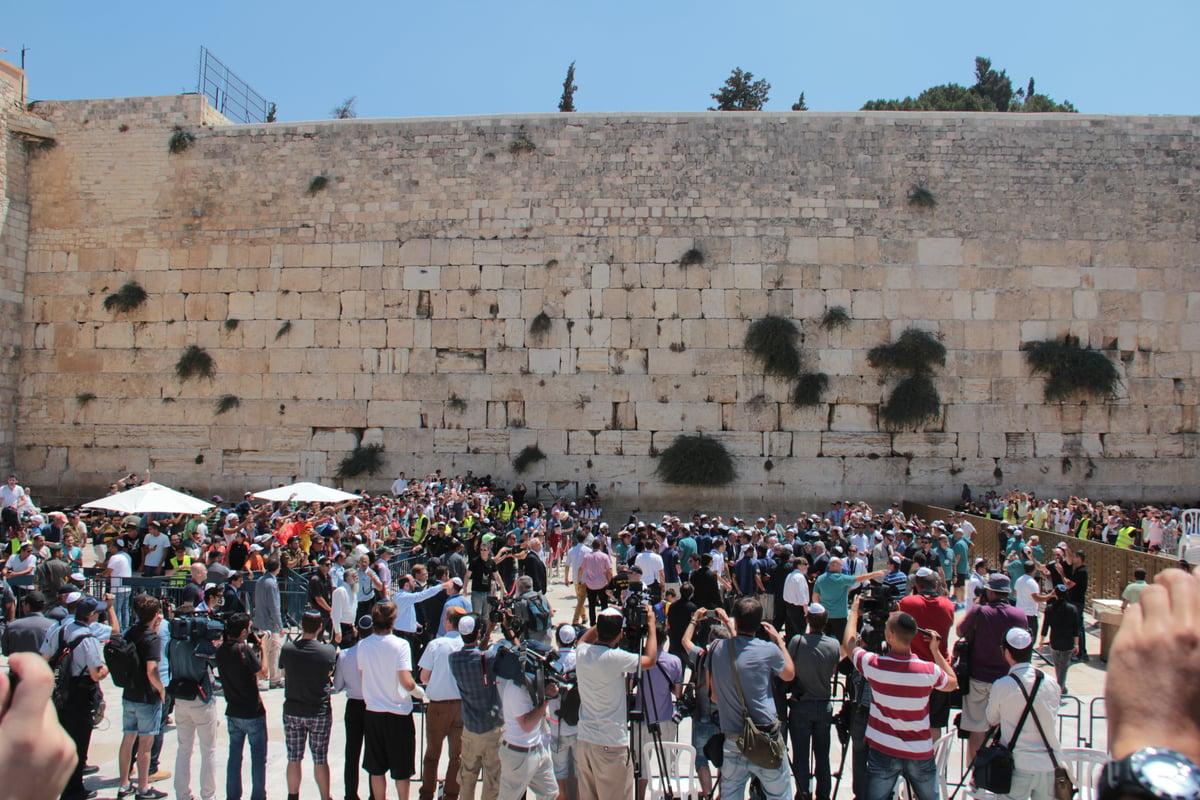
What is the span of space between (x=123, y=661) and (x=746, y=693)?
3.71 m

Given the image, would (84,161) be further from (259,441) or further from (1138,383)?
(1138,383)

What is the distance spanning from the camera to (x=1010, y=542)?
1130 cm

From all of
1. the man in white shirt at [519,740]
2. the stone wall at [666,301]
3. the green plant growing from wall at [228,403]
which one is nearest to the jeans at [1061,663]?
the man in white shirt at [519,740]

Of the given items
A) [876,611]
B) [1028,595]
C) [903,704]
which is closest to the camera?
[903,704]

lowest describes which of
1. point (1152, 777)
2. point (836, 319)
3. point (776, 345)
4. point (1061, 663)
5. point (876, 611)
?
point (1061, 663)

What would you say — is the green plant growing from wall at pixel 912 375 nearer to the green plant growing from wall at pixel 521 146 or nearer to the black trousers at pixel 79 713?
the green plant growing from wall at pixel 521 146

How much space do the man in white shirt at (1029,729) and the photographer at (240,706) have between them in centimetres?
403

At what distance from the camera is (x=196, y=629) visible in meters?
5.14

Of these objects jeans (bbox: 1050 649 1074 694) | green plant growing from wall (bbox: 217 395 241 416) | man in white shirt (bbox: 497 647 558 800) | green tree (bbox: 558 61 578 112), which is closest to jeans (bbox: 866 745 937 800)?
man in white shirt (bbox: 497 647 558 800)

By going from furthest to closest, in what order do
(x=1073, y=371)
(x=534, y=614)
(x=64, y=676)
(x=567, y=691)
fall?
(x=1073, y=371), (x=534, y=614), (x=64, y=676), (x=567, y=691)

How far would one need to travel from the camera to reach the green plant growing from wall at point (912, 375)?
1606 cm

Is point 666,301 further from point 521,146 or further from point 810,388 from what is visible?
point 521,146

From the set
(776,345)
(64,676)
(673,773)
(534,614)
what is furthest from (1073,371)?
(64,676)

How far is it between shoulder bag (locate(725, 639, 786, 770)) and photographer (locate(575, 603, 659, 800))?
1.98ft
